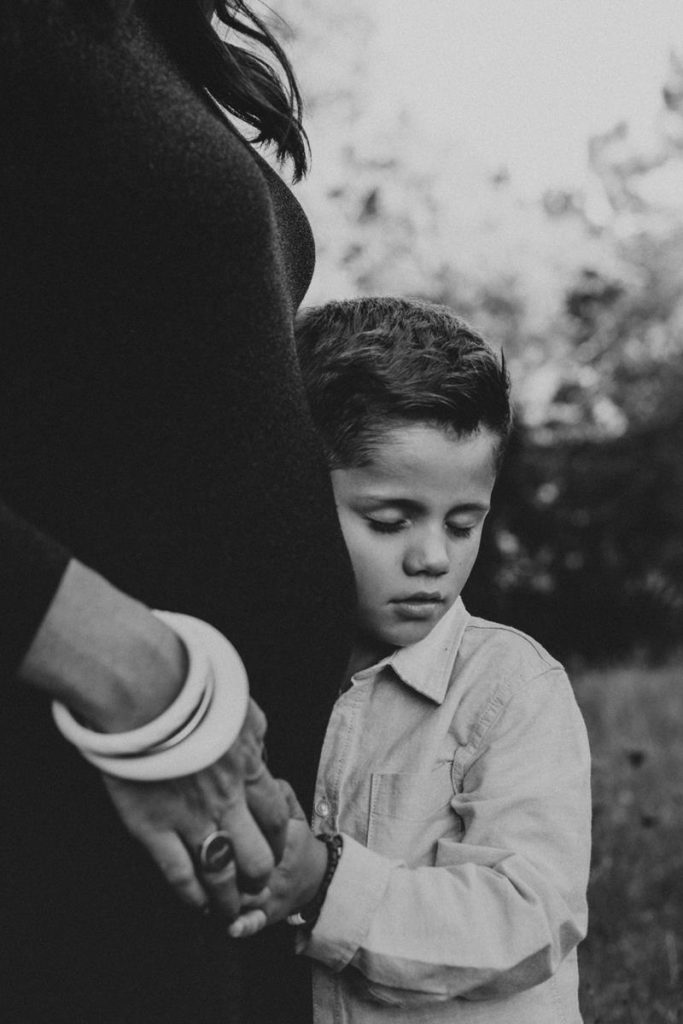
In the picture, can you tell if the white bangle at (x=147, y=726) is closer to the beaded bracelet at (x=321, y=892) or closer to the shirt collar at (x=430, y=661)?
the beaded bracelet at (x=321, y=892)

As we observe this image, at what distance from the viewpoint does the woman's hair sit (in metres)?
1.63

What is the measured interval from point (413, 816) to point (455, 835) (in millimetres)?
67

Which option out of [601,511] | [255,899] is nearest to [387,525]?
[255,899]

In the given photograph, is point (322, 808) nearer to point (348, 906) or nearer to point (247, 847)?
point (348, 906)

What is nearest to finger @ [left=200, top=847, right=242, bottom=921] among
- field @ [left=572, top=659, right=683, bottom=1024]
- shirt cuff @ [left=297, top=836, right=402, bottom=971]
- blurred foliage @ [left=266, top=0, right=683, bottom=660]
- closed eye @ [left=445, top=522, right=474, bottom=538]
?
shirt cuff @ [left=297, top=836, right=402, bottom=971]

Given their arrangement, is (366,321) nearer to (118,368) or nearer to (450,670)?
(450,670)

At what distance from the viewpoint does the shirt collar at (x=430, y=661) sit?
5.69ft

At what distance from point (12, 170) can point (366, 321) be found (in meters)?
0.81

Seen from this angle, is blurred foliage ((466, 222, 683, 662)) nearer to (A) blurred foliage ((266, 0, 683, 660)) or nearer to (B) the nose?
(A) blurred foliage ((266, 0, 683, 660))

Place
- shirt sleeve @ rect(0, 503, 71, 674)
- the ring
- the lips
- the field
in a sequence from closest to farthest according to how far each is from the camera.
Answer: shirt sleeve @ rect(0, 503, 71, 674) → the ring → the lips → the field

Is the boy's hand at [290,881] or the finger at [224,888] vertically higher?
the finger at [224,888]

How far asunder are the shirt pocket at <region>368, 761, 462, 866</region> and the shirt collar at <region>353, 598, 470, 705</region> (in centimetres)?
12

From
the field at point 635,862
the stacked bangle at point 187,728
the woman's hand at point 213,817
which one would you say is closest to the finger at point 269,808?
the woman's hand at point 213,817

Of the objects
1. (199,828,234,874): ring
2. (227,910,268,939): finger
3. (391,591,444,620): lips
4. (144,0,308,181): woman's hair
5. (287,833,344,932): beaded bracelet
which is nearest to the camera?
(199,828,234,874): ring
